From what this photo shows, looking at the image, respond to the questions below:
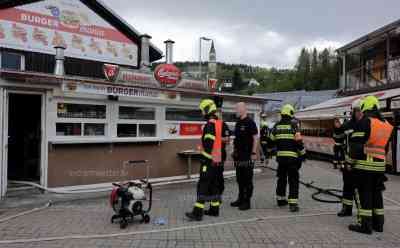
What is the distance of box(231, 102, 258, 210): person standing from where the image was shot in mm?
6878

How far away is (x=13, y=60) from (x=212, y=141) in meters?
10.0

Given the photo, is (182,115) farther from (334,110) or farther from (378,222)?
(334,110)

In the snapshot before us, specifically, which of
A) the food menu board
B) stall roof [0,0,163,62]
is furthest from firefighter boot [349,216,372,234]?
stall roof [0,0,163,62]

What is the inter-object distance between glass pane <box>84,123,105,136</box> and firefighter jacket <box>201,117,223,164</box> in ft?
11.9

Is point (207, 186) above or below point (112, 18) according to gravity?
below

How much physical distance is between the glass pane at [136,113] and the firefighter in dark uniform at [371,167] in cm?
573

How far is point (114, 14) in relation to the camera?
16062mm

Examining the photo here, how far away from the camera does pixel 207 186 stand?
6145mm

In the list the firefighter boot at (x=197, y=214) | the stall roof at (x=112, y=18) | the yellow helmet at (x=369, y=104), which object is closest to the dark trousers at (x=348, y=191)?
the yellow helmet at (x=369, y=104)

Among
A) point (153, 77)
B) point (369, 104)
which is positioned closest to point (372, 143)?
point (369, 104)

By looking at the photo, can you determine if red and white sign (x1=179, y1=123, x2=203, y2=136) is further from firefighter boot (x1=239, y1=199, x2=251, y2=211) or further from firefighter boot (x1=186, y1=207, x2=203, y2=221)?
firefighter boot (x1=186, y1=207, x2=203, y2=221)

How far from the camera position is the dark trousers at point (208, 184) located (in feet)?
19.8

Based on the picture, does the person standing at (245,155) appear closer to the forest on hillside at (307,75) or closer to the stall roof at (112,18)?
the stall roof at (112,18)

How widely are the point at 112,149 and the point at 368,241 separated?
615 centimetres
